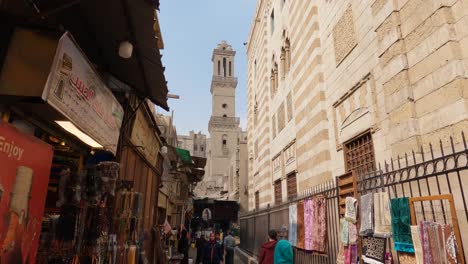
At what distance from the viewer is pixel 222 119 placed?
181 ft

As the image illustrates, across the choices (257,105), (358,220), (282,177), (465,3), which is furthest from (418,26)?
(257,105)

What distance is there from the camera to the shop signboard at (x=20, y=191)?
220 centimetres

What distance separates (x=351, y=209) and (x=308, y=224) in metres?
2.10

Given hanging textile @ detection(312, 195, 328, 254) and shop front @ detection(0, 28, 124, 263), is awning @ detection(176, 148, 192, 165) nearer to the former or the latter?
hanging textile @ detection(312, 195, 328, 254)

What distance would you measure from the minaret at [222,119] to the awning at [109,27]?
4888 cm

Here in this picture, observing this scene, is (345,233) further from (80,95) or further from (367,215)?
(80,95)

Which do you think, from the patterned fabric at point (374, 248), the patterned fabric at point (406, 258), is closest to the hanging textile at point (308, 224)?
the patterned fabric at point (374, 248)

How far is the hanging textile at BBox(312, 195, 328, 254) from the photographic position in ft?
19.1

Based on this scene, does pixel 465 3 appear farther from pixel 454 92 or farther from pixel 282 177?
pixel 282 177

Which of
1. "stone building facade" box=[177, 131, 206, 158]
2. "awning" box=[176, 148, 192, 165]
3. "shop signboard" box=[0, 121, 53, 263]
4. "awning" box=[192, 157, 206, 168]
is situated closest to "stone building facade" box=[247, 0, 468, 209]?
"awning" box=[176, 148, 192, 165]

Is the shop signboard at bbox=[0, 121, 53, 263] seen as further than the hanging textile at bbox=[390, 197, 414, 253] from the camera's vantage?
No

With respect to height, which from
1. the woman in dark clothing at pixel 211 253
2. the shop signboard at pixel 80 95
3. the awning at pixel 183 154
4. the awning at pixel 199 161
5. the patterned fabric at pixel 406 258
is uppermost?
the awning at pixel 199 161

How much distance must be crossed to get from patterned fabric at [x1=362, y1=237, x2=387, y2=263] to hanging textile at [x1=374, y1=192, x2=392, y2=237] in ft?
0.46

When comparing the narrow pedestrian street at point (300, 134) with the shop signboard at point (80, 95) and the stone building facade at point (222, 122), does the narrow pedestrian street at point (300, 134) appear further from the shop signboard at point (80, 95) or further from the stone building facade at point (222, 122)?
the stone building facade at point (222, 122)
